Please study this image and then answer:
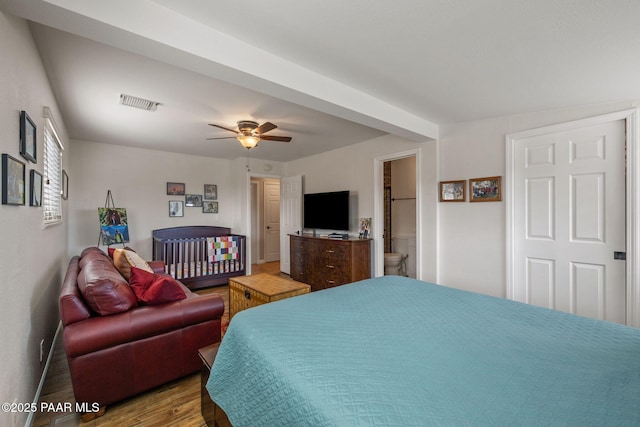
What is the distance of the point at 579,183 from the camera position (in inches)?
104

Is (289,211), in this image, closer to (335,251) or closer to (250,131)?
(335,251)

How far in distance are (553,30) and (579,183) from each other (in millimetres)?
1660

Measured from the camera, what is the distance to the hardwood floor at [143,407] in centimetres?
176

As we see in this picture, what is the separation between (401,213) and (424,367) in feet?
14.6

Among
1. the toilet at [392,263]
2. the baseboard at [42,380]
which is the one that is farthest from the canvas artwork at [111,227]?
the toilet at [392,263]

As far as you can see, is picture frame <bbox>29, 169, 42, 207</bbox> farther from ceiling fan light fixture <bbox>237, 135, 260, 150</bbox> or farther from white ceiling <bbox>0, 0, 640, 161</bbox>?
ceiling fan light fixture <bbox>237, 135, 260, 150</bbox>

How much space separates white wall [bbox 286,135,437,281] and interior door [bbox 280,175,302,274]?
0.67ft

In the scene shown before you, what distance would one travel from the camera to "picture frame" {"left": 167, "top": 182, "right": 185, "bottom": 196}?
206 inches

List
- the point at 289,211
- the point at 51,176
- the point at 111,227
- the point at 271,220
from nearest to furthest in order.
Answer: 1. the point at 51,176
2. the point at 111,227
3. the point at 289,211
4. the point at 271,220

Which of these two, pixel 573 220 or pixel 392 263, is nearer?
pixel 573 220

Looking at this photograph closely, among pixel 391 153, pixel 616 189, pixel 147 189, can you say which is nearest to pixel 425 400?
pixel 616 189

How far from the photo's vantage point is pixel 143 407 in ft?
6.21

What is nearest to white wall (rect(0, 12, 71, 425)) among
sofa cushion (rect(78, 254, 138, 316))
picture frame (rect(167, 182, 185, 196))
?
sofa cushion (rect(78, 254, 138, 316))

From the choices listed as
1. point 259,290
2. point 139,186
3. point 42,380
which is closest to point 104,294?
point 42,380
